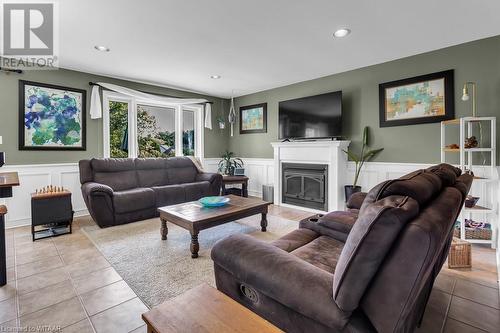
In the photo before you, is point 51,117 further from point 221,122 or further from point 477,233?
point 477,233

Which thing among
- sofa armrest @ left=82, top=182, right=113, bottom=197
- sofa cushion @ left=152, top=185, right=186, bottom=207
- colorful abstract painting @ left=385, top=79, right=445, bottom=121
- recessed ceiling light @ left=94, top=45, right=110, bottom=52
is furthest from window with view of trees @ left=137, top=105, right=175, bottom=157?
colorful abstract painting @ left=385, top=79, right=445, bottom=121

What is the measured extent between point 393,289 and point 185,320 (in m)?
0.75

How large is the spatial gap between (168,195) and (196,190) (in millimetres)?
541

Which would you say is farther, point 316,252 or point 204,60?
point 204,60

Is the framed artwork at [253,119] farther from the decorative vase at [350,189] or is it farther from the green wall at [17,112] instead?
the decorative vase at [350,189]

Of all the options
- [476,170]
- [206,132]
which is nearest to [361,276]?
[476,170]

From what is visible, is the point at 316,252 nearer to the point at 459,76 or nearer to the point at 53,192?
the point at 459,76

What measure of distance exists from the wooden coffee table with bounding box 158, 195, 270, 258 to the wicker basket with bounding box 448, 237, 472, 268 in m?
1.93

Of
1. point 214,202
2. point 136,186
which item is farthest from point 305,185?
point 136,186

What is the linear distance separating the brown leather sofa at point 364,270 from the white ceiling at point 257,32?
205cm

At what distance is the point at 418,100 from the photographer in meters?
3.44

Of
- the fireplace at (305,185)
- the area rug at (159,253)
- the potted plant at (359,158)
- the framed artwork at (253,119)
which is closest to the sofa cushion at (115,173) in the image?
the area rug at (159,253)

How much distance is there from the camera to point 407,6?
2277 mm

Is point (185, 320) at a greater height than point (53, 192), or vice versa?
point (53, 192)
